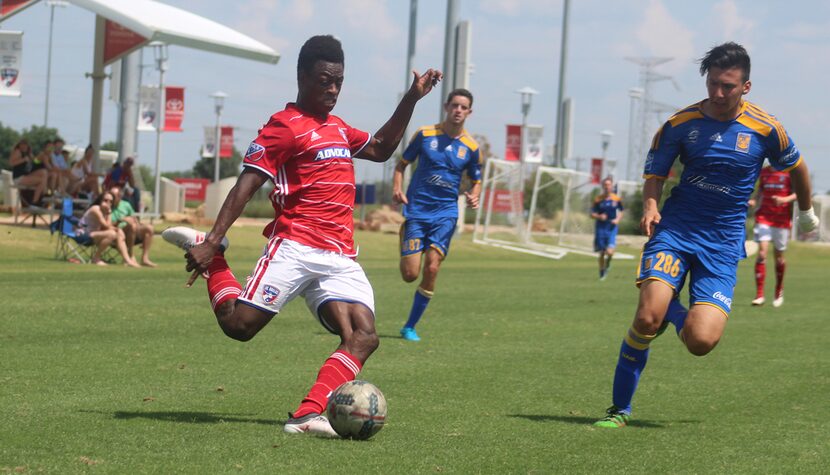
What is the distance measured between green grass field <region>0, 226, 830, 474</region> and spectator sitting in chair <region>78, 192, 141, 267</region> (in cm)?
394

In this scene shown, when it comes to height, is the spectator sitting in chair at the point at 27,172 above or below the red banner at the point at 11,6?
below

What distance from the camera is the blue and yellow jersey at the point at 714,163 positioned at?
705 centimetres

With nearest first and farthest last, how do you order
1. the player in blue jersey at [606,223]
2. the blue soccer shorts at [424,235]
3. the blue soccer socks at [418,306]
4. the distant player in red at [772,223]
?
the blue soccer socks at [418,306], the blue soccer shorts at [424,235], the distant player in red at [772,223], the player in blue jersey at [606,223]

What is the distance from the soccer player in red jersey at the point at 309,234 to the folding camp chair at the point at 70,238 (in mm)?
14798

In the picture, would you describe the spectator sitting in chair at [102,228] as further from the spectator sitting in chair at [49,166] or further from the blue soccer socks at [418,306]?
the blue soccer socks at [418,306]

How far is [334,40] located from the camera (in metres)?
→ 6.59

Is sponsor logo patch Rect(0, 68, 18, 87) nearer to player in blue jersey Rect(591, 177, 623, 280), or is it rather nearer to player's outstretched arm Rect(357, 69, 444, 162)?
player in blue jersey Rect(591, 177, 623, 280)

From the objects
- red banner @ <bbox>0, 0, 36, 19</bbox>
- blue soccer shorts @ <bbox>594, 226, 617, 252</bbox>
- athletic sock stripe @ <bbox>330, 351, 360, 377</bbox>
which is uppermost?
red banner @ <bbox>0, 0, 36, 19</bbox>

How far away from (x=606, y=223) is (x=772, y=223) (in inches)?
300

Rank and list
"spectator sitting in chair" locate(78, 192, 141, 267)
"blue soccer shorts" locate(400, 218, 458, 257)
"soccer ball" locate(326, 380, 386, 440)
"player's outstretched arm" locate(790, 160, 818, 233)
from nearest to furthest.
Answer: "soccer ball" locate(326, 380, 386, 440) < "player's outstretched arm" locate(790, 160, 818, 233) < "blue soccer shorts" locate(400, 218, 458, 257) < "spectator sitting in chair" locate(78, 192, 141, 267)

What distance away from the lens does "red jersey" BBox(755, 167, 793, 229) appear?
17797 mm

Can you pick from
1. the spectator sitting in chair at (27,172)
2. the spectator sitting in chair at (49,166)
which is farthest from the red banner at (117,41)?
the spectator sitting in chair at (27,172)

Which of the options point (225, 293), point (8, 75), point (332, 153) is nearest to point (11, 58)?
point (8, 75)

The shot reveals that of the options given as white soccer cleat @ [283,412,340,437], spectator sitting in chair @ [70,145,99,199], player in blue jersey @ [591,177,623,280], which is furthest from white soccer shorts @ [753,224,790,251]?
white soccer cleat @ [283,412,340,437]
